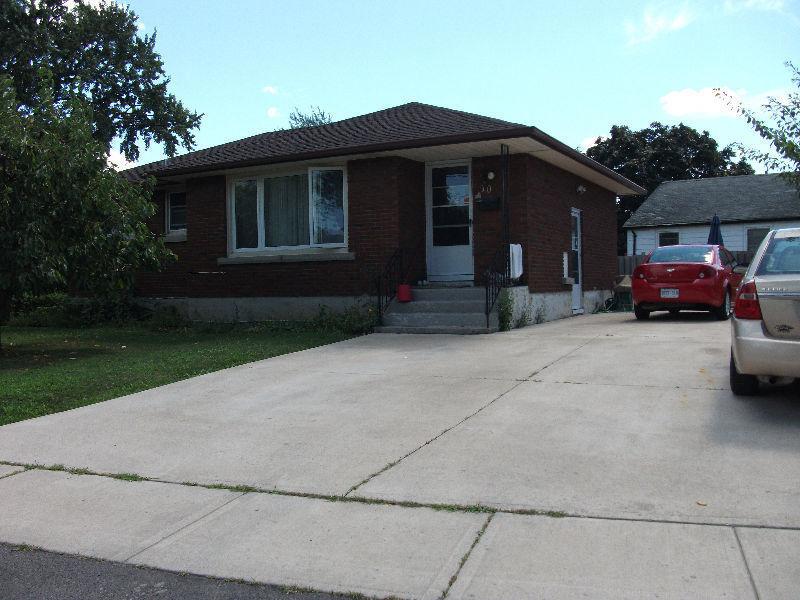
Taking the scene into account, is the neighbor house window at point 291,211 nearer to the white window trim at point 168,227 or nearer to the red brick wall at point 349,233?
the red brick wall at point 349,233

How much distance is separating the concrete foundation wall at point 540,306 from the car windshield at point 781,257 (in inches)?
235

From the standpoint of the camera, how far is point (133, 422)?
630cm

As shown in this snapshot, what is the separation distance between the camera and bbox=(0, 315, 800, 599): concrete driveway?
10.9ft

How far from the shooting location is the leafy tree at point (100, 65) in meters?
23.9

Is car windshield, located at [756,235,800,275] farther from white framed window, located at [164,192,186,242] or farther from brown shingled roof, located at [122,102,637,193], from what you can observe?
white framed window, located at [164,192,186,242]

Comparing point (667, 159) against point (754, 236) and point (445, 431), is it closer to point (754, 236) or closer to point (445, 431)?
point (754, 236)

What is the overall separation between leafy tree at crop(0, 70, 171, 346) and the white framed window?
5.61m

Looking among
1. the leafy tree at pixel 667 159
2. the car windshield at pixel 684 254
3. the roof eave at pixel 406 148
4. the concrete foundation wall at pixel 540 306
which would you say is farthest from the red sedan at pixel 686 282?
the leafy tree at pixel 667 159

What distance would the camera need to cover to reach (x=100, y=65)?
1006 inches

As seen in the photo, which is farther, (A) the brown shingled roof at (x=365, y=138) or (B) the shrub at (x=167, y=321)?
(B) the shrub at (x=167, y=321)

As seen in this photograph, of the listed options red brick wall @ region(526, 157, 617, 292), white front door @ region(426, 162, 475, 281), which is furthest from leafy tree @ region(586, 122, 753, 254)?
white front door @ region(426, 162, 475, 281)

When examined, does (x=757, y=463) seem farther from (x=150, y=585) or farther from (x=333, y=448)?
(x=150, y=585)

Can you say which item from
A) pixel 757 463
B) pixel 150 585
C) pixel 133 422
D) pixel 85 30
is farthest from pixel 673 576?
pixel 85 30

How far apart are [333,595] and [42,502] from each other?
7.47 ft
